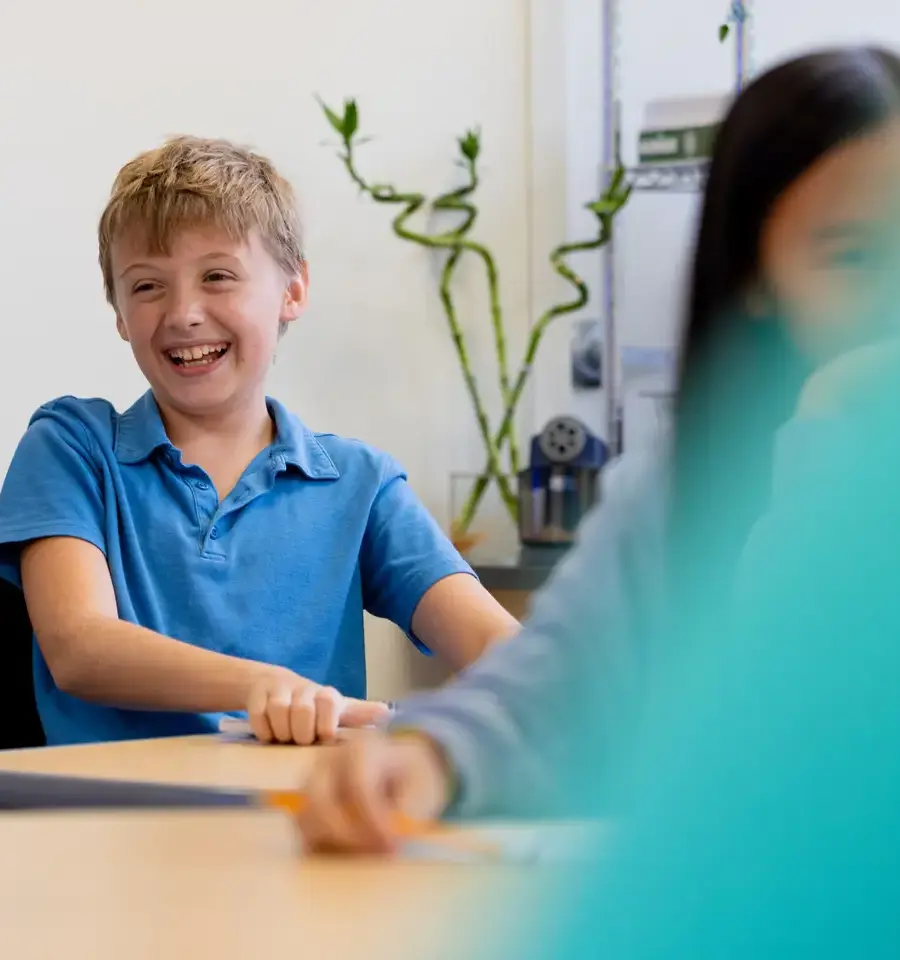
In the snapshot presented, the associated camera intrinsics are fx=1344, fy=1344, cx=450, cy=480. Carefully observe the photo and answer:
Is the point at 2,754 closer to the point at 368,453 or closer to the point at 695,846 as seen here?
the point at 368,453

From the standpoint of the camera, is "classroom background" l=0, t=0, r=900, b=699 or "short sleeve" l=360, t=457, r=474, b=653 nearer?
"short sleeve" l=360, t=457, r=474, b=653

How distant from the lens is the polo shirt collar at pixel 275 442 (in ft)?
4.26

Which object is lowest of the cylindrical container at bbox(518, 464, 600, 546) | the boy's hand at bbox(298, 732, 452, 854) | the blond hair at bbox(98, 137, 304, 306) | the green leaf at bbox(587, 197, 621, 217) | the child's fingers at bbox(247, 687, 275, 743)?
the cylindrical container at bbox(518, 464, 600, 546)

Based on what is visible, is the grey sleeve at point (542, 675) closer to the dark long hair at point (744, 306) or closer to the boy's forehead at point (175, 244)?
the dark long hair at point (744, 306)

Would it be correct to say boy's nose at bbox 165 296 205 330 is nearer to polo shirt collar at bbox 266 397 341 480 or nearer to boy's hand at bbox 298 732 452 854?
polo shirt collar at bbox 266 397 341 480

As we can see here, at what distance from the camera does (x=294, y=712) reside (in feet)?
2.93

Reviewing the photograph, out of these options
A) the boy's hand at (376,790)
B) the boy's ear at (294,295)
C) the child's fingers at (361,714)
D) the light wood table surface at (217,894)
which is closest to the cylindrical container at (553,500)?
the boy's ear at (294,295)

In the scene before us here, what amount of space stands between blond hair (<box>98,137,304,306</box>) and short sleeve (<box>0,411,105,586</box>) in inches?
8.2

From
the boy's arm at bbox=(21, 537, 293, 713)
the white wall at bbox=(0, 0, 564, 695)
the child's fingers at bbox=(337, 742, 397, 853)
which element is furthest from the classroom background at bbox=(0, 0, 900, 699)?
the child's fingers at bbox=(337, 742, 397, 853)

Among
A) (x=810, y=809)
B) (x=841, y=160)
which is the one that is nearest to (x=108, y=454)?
(x=841, y=160)

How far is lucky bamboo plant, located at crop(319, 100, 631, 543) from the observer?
105 inches

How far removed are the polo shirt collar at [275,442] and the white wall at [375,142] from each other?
1101 mm

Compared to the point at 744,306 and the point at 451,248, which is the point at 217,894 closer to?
the point at 744,306

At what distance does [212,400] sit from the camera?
1.34 m
